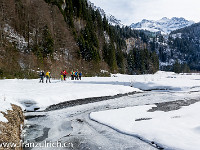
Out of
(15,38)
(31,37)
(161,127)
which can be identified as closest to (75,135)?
(161,127)

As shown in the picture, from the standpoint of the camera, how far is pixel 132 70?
9419 centimetres

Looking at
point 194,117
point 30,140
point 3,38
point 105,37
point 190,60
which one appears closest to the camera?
point 30,140

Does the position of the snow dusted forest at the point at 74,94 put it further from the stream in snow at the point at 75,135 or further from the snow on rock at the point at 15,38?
the snow on rock at the point at 15,38

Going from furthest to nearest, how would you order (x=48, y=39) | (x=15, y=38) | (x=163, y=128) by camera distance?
(x=48, y=39)
(x=15, y=38)
(x=163, y=128)

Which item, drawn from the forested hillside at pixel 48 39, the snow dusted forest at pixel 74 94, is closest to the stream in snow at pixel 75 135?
the snow dusted forest at pixel 74 94

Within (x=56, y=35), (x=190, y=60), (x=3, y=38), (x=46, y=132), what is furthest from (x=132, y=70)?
(x=190, y=60)

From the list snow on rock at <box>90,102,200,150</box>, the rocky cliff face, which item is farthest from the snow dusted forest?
the rocky cliff face

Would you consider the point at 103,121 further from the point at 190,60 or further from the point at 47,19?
the point at 190,60

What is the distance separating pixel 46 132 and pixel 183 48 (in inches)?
8662

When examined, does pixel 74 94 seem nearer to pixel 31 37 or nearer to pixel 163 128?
pixel 163 128

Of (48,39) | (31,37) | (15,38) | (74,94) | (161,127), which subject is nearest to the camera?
(161,127)

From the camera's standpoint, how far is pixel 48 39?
40469mm

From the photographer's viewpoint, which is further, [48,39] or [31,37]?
[48,39]

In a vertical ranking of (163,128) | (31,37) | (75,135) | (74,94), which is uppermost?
(31,37)
